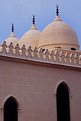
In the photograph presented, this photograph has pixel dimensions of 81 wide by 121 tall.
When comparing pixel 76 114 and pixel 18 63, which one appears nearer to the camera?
pixel 18 63

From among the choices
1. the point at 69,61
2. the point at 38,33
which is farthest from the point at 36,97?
the point at 38,33

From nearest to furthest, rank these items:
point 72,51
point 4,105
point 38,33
Result: 1. point 4,105
2. point 72,51
3. point 38,33

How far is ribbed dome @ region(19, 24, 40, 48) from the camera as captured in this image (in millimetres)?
21812

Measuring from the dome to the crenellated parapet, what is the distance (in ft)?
3.94

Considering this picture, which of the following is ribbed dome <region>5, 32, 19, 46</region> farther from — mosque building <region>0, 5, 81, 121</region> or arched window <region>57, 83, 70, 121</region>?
arched window <region>57, 83, 70, 121</region>

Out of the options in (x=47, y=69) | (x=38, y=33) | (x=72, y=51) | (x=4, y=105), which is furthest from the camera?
(x=38, y=33)

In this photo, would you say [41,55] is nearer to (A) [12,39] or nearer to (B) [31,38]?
(B) [31,38]

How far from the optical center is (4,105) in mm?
15719

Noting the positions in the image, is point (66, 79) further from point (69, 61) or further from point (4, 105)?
point (4, 105)

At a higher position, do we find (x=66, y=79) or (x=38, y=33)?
(x=38, y=33)

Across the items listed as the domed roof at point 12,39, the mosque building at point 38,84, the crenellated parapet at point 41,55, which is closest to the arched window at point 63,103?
the mosque building at point 38,84

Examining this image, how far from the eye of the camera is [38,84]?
55.4 ft

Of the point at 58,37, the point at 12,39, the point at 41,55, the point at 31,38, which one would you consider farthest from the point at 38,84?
the point at 12,39

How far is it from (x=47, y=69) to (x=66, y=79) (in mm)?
1095
